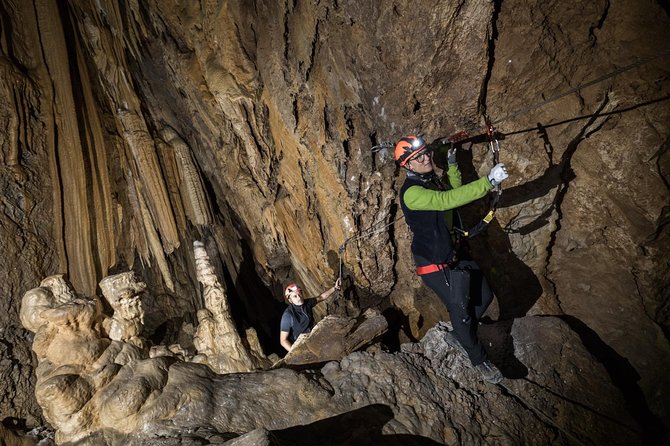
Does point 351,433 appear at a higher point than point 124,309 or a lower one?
lower

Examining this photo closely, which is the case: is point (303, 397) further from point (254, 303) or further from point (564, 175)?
point (254, 303)

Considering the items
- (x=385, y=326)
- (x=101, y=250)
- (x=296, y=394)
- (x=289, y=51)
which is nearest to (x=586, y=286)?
(x=385, y=326)

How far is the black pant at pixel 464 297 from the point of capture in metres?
2.51

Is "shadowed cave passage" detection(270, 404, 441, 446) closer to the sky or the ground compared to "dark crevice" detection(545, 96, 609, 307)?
closer to the ground

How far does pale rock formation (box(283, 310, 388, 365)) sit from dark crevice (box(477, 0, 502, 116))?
250cm

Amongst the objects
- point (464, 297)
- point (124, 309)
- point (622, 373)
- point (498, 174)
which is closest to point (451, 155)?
point (498, 174)

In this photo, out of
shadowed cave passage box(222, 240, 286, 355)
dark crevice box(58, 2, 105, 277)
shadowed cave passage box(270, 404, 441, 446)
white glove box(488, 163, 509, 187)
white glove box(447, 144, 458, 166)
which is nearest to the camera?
white glove box(488, 163, 509, 187)

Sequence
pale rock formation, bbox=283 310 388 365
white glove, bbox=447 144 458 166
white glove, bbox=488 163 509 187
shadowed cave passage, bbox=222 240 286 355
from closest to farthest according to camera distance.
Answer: white glove, bbox=488 163 509 187, white glove, bbox=447 144 458 166, pale rock formation, bbox=283 310 388 365, shadowed cave passage, bbox=222 240 286 355

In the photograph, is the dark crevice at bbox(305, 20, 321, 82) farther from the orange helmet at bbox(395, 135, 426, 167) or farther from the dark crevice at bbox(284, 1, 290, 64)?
the orange helmet at bbox(395, 135, 426, 167)

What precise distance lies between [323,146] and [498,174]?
2593 millimetres

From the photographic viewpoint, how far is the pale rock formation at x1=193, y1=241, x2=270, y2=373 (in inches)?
162

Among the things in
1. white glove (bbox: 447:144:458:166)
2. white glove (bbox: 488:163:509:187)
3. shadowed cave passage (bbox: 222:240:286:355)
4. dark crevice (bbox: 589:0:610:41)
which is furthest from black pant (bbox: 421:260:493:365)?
shadowed cave passage (bbox: 222:240:286:355)

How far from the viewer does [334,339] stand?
11.7 feet

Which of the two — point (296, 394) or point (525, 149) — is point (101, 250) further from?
point (525, 149)
